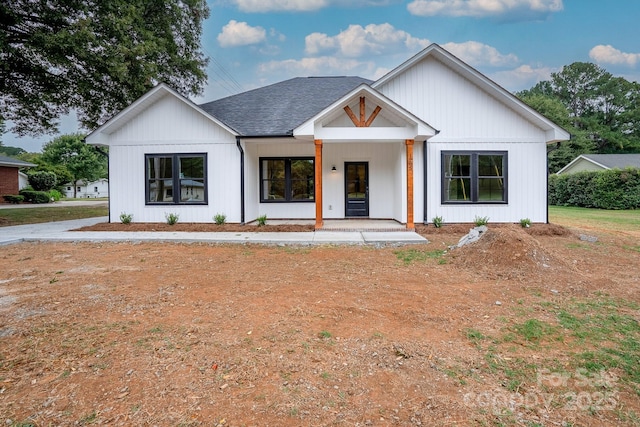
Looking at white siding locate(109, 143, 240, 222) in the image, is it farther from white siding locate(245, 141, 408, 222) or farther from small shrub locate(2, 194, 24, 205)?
small shrub locate(2, 194, 24, 205)

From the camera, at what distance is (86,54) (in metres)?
11.4

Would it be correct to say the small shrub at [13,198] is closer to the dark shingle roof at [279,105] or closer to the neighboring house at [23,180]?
the neighboring house at [23,180]

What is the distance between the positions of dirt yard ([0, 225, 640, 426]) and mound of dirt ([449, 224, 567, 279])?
0.03 m

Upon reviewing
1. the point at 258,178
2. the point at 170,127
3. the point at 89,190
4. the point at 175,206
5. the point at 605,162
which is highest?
the point at 605,162

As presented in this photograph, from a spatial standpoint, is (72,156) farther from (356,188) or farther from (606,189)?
(606,189)

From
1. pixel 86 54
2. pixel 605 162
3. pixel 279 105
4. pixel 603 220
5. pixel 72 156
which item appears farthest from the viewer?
pixel 72 156

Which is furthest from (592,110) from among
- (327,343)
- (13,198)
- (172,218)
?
(13,198)

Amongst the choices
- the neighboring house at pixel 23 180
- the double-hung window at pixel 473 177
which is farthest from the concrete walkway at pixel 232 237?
the neighboring house at pixel 23 180

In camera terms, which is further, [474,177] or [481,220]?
[474,177]

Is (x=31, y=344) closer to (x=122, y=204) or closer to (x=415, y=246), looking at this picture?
(x=415, y=246)

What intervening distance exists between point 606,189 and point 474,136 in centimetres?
1556

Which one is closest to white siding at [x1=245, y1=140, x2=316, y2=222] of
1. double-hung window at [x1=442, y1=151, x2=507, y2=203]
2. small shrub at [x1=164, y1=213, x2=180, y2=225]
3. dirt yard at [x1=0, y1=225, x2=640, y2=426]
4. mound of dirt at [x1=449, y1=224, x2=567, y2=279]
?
small shrub at [x1=164, y1=213, x2=180, y2=225]

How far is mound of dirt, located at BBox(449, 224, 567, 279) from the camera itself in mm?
5512

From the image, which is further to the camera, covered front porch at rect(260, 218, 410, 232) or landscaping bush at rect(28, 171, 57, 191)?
landscaping bush at rect(28, 171, 57, 191)
